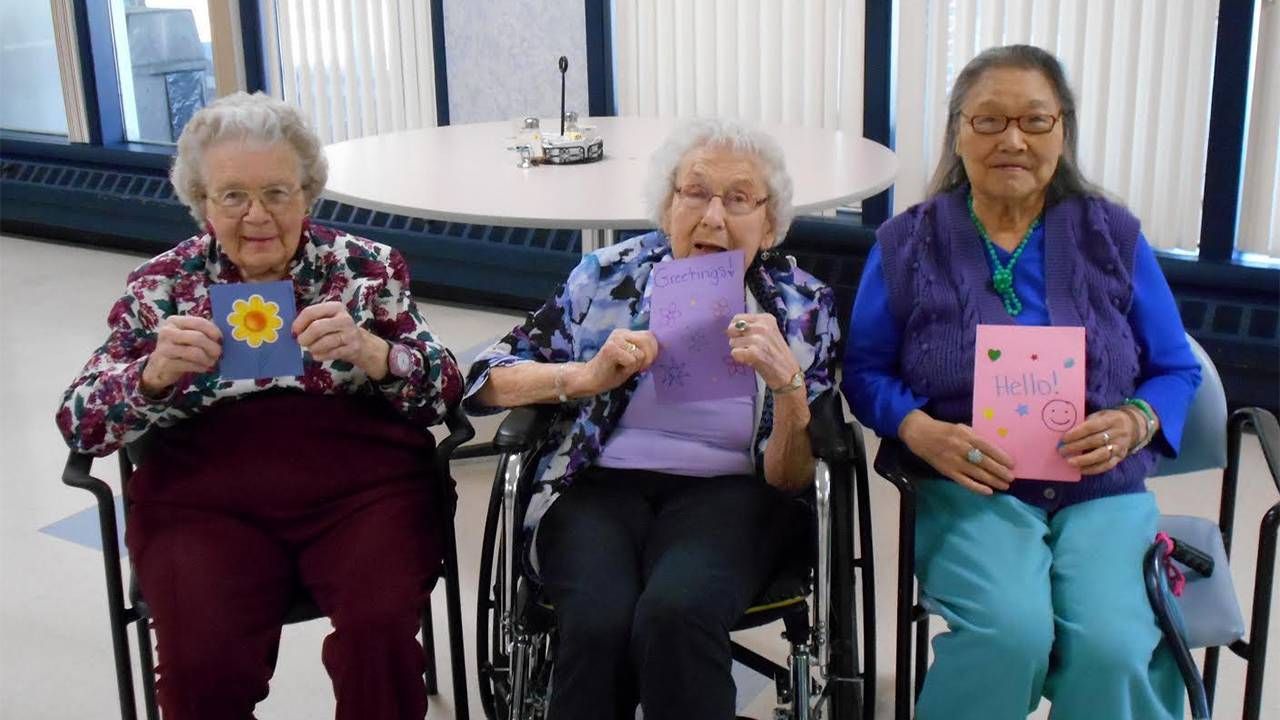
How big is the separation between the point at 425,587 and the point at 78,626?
4.02ft

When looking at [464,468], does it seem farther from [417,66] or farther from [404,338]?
[417,66]

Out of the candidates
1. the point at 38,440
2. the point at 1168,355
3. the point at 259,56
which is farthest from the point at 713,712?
the point at 259,56

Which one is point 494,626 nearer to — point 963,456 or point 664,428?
point 664,428

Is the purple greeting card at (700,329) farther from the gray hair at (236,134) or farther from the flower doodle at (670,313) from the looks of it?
the gray hair at (236,134)

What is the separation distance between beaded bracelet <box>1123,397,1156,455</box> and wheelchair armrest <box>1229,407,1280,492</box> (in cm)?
15

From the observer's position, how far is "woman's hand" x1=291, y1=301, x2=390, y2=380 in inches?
75.5

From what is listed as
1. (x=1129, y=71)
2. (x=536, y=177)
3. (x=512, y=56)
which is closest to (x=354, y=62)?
(x=512, y=56)

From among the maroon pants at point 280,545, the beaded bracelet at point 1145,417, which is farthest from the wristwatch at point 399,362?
the beaded bracelet at point 1145,417

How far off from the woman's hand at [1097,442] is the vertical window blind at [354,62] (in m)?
3.67

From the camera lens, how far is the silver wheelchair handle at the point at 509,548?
6.48 ft

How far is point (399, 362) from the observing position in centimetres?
204

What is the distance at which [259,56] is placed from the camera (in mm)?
5598

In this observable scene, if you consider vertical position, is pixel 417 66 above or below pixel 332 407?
above

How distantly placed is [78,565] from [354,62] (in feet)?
9.17
